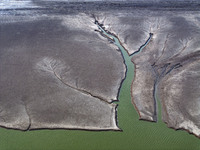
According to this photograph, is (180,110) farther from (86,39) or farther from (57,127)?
(86,39)

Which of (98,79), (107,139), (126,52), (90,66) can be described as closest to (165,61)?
(126,52)

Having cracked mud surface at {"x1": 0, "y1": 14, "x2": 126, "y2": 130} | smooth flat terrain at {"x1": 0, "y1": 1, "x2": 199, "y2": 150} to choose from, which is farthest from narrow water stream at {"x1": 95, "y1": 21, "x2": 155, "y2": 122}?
cracked mud surface at {"x1": 0, "y1": 14, "x2": 126, "y2": 130}

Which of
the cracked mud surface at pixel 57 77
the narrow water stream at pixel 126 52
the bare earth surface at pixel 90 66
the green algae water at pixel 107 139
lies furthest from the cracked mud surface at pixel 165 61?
the cracked mud surface at pixel 57 77

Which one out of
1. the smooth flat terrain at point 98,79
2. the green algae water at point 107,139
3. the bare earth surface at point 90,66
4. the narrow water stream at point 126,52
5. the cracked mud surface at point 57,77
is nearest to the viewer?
the green algae water at point 107,139

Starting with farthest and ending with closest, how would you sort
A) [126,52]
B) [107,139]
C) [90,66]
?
[126,52], [90,66], [107,139]

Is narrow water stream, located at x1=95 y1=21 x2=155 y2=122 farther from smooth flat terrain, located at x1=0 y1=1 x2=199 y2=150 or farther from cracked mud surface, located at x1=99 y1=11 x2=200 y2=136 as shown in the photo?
cracked mud surface, located at x1=99 y1=11 x2=200 y2=136

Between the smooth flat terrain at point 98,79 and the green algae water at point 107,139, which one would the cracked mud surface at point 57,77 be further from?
the green algae water at point 107,139

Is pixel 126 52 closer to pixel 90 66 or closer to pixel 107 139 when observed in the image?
pixel 90 66

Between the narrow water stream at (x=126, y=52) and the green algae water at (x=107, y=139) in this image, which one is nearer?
the green algae water at (x=107, y=139)
